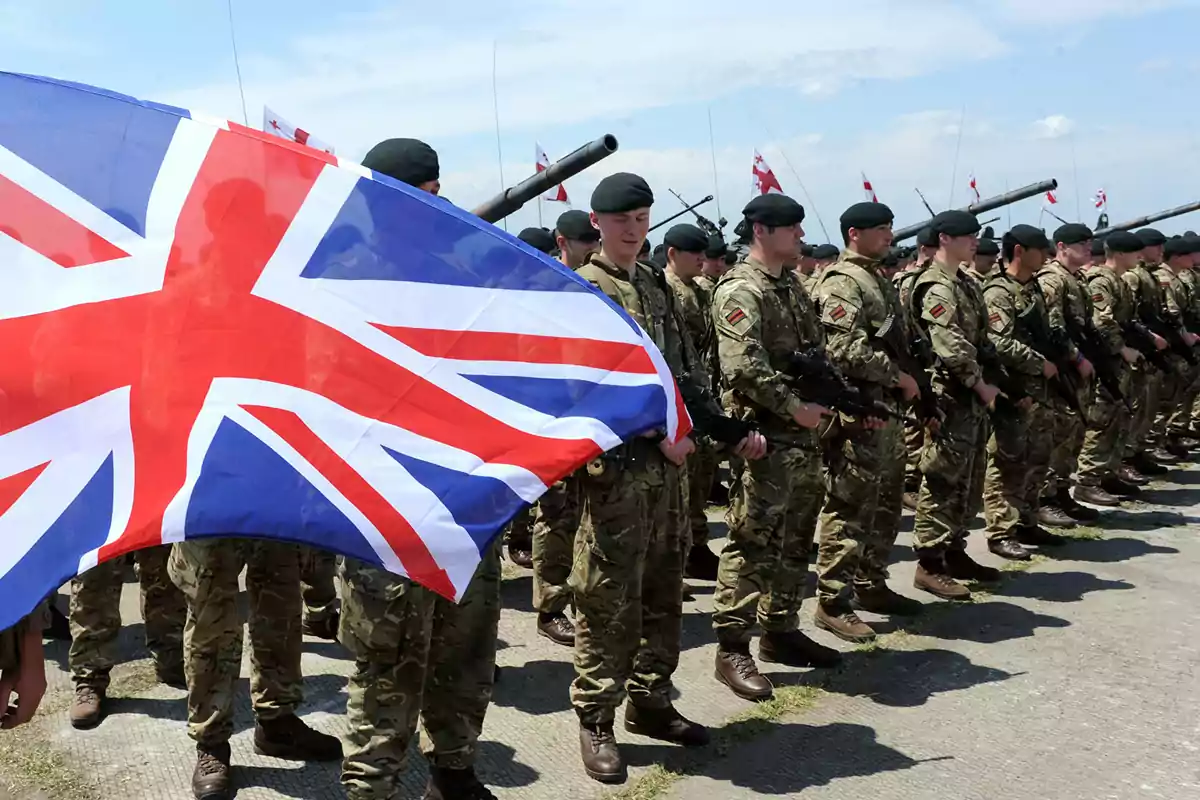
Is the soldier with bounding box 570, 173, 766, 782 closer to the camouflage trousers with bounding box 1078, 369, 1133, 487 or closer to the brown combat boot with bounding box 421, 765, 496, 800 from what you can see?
the brown combat boot with bounding box 421, 765, 496, 800

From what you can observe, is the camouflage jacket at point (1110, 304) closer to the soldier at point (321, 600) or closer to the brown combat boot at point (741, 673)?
the brown combat boot at point (741, 673)

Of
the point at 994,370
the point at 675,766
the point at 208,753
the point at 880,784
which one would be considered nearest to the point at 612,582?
the point at 675,766

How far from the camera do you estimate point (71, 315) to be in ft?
8.28

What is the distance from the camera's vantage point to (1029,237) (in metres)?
7.16

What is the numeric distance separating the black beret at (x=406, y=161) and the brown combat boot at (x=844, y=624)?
11.1ft

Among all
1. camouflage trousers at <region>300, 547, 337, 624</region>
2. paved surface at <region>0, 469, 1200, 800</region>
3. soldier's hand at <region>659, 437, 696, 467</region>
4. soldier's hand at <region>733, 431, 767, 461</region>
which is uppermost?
soldier's hand at <region>659, 437, 696, 467</region>

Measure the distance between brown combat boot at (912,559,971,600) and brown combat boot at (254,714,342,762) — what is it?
12.2 feet

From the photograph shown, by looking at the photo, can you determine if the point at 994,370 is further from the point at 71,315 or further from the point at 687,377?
the point at 71,315

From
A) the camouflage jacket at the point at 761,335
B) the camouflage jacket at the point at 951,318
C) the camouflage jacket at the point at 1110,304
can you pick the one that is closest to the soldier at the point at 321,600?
the camouflage jacket at the point at 761,335

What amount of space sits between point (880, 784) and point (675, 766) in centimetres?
77

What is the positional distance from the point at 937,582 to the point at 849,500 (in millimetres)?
1180

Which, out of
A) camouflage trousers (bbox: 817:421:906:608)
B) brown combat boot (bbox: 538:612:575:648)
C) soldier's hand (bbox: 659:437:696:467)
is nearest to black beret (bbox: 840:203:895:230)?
camouflage trousers (bbox: 817:421:906:608)

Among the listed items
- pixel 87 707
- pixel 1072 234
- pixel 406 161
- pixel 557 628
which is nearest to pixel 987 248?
pixel 1072 234

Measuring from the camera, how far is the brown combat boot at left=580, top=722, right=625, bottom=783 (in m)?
3.83
